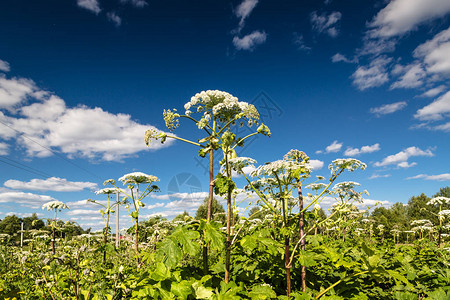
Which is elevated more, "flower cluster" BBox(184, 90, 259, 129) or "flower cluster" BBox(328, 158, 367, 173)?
"flower cluster" BBox(184, 90, 259, 129)

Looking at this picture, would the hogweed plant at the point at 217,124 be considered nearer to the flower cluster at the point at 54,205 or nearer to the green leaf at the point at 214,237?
the green leaf at the point at 214,237

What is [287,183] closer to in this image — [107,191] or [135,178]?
[135,178]

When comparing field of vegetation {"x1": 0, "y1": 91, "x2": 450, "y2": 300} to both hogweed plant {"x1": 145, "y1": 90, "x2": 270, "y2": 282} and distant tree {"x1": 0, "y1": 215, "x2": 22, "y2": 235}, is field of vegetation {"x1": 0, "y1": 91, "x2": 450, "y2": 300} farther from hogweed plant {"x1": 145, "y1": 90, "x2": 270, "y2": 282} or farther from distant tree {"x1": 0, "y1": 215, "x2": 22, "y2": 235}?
distant tree {"x1": 0, "y1": 215, "x2": 22, "y2": 235}

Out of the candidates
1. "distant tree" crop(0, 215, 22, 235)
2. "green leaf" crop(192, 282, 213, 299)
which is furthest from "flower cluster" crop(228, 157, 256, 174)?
"distant tree" crop(0, 215, 22, 235)

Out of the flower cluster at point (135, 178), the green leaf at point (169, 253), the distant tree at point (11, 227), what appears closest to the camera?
the green leaf at point (169, 253)

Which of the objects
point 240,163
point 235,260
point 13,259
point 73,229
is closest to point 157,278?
point 240,163

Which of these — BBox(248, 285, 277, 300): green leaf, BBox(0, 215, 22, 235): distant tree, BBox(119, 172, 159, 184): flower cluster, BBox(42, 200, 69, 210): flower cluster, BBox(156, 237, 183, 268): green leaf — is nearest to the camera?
BBox(156, 237, 183, 268): green leaf

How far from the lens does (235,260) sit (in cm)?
488

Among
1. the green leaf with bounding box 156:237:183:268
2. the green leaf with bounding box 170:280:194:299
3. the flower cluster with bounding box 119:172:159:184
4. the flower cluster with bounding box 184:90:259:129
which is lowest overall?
the green leaf with bounding box 170:280:194:299

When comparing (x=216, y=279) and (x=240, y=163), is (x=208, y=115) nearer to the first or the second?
(x=240, y=163)

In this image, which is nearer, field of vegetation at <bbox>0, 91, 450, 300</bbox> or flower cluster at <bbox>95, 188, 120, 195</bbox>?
field of vegetation at <bbox>0, 91, 450, 300</bbox>

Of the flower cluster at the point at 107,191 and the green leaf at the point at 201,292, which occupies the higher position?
the flower cluster at the point at 107,191

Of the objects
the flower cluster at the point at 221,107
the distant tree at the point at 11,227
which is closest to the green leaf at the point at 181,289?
the flower cluster at the point at 221,107

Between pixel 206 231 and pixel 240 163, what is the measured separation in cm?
A: 115
